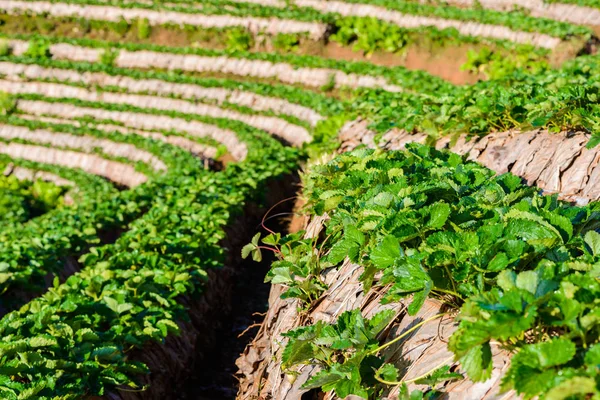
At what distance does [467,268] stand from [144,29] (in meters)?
31.7

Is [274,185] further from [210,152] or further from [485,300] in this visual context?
[485,300]

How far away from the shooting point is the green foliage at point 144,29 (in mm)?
32406

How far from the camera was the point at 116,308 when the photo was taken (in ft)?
20.7

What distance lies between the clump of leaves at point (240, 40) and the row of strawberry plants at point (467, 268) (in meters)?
25.1

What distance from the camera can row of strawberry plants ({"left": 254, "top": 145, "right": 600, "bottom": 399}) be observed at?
93.8 inches

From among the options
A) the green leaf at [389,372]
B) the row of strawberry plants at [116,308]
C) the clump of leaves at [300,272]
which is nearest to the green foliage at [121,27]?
the row of strawberry plants at [116,308]

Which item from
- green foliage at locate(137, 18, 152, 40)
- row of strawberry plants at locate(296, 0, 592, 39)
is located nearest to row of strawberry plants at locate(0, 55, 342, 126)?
green foliage at locate(137, 18, 152, 40)

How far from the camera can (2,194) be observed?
63.9ft

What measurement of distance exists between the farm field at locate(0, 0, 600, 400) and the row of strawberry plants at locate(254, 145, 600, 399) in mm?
10

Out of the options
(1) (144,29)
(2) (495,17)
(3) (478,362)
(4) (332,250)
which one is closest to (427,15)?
(2) (495,17)

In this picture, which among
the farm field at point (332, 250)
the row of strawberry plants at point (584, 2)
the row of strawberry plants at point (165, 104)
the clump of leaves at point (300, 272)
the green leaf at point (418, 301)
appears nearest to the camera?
the farm field at point (332, 250)

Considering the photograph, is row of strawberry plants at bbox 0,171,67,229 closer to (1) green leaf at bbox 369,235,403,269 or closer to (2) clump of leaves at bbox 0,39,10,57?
(2) clump of leaves at bbox 0,39,10,57

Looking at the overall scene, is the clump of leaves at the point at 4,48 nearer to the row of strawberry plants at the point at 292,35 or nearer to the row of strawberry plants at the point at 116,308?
the row of strawberry plants at the point at 292,35

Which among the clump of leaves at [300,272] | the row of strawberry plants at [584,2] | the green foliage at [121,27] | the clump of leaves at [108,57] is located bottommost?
the clump of leaves at [108,57]
